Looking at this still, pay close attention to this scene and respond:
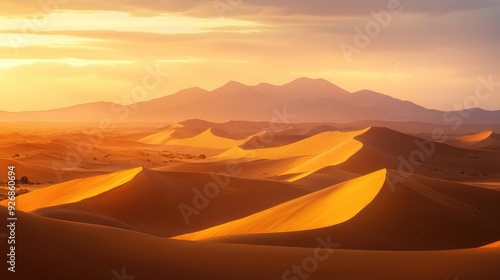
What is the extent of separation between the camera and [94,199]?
24688 mm

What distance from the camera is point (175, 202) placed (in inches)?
1024

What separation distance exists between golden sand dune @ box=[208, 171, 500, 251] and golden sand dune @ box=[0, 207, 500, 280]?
2.53 m

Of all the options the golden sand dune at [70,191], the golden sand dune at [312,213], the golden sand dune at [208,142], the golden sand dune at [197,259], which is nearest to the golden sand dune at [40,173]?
the golden sand dune at [70,191]

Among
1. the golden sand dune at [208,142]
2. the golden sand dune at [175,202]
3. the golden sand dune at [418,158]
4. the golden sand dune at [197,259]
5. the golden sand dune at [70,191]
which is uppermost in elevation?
the golden sand dune at [208,142]

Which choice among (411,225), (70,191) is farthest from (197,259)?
(70,191)

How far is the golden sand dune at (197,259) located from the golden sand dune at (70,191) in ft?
53.4

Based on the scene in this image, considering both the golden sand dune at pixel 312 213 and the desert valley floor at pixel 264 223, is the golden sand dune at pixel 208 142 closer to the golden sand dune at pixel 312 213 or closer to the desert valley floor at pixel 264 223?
the desert valley floor at pixel 264 223

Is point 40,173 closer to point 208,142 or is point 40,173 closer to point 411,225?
point 411,225

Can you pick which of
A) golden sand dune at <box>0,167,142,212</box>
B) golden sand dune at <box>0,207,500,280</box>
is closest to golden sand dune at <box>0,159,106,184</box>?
golden sand dune at <box>0,167,142,212</box>

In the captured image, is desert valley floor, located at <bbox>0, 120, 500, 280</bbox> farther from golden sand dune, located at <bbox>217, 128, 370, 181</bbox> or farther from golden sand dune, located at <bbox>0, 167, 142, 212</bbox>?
golden sand dune, located at <bbox>217, 128, 370, 181</bbox>

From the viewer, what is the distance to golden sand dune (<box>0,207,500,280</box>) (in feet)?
29.6

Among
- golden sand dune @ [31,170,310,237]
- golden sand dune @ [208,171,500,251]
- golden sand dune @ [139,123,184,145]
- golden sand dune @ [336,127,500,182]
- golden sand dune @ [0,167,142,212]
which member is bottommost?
golden sand dune @ [208,171,500,251]

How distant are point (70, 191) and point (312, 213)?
51.1 ft

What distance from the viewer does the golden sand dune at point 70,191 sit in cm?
2745
